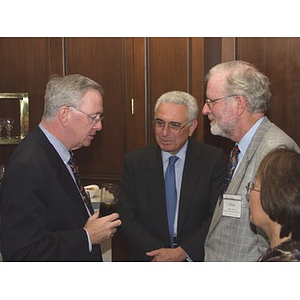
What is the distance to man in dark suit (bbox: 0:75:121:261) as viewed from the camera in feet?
5.42

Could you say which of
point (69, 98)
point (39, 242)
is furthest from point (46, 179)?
point (69, 98)

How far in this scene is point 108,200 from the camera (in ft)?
6.53

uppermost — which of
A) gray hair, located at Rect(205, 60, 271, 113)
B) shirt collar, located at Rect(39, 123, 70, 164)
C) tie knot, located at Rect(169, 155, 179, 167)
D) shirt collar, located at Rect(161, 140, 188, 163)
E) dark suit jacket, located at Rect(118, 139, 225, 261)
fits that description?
gray hair, located at Rect(205, 60, 271, 113)

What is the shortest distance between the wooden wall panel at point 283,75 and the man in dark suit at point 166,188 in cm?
149

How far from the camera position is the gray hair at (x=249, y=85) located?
80.1 inches

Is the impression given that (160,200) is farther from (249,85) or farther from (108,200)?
(249,85)

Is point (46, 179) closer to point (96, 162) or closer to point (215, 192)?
point (215, 192)

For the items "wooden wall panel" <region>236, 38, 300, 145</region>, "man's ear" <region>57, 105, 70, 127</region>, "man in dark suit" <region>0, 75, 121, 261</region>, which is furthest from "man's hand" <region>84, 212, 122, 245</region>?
"wooden wall panel" <region>236, 38, 300, 145</region>

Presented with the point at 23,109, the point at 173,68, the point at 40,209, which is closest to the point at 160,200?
the point at 40,209

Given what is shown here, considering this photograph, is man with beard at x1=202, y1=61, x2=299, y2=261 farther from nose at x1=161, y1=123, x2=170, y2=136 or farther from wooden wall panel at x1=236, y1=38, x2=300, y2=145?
wooden wall panel at x1=236, y1=38, x2=300, y2=145

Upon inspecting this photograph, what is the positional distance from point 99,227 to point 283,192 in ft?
2.74

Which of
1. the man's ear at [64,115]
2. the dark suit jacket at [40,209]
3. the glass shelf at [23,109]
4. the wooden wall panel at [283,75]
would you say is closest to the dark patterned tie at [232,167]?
the dark suit jacket at [40,209]
